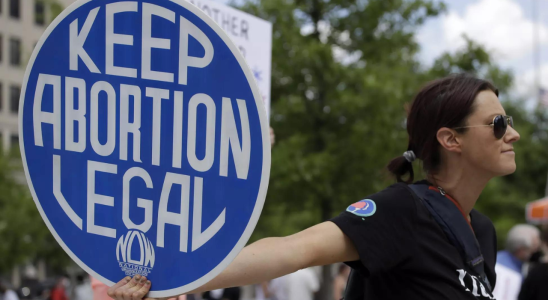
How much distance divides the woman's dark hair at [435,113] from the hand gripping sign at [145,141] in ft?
2.91

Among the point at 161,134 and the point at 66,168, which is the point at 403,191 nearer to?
the point at 161,134

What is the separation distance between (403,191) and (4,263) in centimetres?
3155

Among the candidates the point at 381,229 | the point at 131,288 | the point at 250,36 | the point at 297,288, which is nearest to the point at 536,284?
the point at 250,36

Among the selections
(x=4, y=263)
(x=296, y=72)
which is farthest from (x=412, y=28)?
(x=4, y=263)

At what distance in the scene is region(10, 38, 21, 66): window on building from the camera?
4200 centimetres

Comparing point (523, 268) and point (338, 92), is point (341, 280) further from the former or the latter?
point (338, 92)

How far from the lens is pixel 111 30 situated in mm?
1548

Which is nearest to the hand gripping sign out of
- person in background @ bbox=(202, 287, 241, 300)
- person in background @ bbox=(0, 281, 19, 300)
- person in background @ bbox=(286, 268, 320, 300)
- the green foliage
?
person in background @ bbox=(202, 287, 241, 300)

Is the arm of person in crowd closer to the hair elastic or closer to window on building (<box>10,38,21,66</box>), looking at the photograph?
the hair elastic

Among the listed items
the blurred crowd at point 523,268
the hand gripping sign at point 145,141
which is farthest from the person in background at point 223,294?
the hand gripping sign at point 145,141

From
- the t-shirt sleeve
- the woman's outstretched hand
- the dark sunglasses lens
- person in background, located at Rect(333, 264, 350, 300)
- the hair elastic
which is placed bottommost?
person in background, located at Rect(333, 264, 350, 300)

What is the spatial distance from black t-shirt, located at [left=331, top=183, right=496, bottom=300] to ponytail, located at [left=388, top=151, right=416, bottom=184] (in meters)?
0.26

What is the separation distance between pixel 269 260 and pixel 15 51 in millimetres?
43886

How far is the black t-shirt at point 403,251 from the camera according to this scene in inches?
70.7
